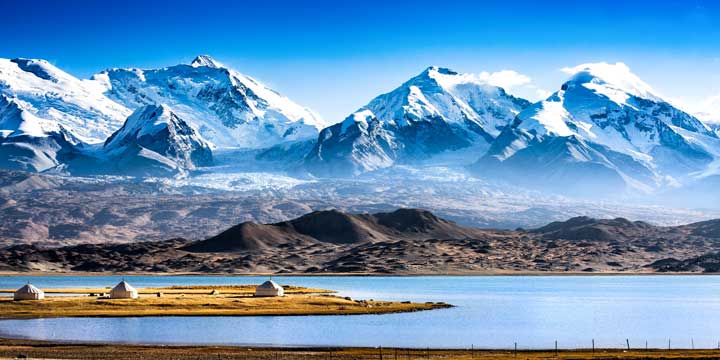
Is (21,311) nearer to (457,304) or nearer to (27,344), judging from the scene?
(27,344)

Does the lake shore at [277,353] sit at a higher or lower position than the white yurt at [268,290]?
lower

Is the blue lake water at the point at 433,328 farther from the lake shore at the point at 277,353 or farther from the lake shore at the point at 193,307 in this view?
the lake shore at the point at 277,353

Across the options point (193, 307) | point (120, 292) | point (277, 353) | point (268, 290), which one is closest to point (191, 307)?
point (193, 307)

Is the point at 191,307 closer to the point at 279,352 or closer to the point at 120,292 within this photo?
the point at 120,292

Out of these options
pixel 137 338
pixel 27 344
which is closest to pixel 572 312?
pixel 137 338

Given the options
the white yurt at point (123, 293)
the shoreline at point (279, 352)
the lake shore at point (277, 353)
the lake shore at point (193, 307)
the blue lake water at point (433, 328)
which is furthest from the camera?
the white yurt at point (123, 293)

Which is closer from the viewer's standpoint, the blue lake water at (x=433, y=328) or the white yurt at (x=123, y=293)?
the blue lake water at (x=433, y=328)

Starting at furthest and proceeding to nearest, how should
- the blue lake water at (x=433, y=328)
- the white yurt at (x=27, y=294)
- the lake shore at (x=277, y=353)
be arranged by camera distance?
the white yurt at (x=27, y=294) → the blue lake water at (x=433, y=328) → the lake shore at (x=277, y=353)

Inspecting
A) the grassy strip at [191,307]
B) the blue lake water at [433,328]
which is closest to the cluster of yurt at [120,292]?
the grassy strip at [191,307]
